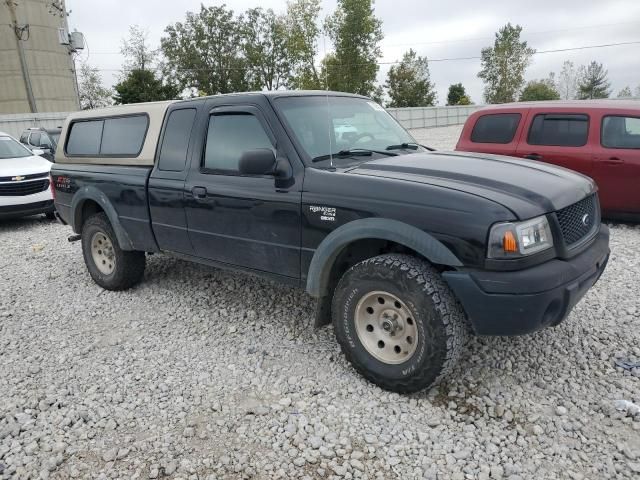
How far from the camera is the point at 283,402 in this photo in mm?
3080

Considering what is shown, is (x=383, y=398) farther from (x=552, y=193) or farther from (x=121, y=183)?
(x=121, y=183)

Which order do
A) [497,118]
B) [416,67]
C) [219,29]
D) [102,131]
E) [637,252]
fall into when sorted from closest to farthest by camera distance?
1. [102,131]
2. [637,252]
3. [497,118]
4. [416,67]
5. [219,29]

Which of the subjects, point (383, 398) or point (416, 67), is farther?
point (416, 67)

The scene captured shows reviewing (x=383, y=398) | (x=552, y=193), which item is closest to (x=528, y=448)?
(x=383, y=398)

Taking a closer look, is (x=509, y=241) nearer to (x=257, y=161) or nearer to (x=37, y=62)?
(x=257, y=161)

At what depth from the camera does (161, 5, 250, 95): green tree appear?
178ft

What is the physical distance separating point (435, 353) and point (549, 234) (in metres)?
0.94

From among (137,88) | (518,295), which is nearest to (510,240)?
(518,295)

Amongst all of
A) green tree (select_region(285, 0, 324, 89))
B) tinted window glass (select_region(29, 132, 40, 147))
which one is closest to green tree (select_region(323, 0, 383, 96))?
green tree (select_region(285, 0, 324, 89))

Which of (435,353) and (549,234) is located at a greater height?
(549,234)

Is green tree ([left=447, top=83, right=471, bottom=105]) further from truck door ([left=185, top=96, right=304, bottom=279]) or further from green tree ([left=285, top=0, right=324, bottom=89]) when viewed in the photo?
A: truck door ([left=185, top=96, right=304, bottom=279])

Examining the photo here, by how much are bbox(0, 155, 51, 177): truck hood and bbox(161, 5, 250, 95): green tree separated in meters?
47.9

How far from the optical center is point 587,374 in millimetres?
3219

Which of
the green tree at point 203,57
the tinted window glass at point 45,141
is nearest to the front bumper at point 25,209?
the tinted window glass at point 45,141
